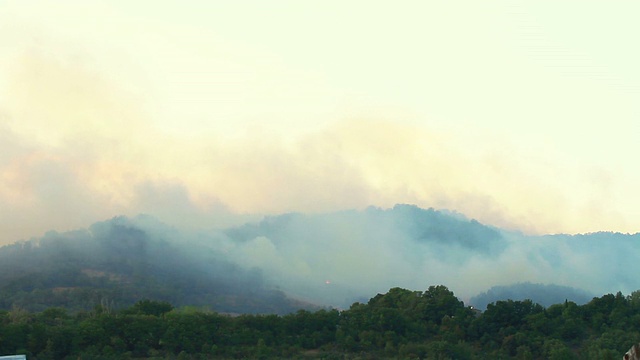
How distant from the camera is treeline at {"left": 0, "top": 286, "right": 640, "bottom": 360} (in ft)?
165

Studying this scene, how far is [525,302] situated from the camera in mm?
62281

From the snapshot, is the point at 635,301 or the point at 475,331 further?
the point at 635,301

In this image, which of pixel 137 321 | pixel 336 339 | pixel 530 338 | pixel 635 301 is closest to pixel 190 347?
pixel 137 321

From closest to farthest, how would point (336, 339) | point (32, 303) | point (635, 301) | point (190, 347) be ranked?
point (190, 347), point (336, 339), point (635, 301), point (32, 303)

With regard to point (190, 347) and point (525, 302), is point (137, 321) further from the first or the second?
point (525, 302)

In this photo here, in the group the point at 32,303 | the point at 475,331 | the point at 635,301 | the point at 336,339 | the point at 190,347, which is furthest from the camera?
the point at 32,303

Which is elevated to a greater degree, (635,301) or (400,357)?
(635,301)

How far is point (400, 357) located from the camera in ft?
171

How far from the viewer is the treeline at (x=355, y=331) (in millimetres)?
50344

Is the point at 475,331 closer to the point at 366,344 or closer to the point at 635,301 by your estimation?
the point at 366,344

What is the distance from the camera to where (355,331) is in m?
56.2

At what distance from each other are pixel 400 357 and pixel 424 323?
8.48m

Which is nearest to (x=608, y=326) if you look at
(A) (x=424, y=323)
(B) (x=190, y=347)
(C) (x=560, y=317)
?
(C) (x=560, y=317)

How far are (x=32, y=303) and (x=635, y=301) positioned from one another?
55.3 m
